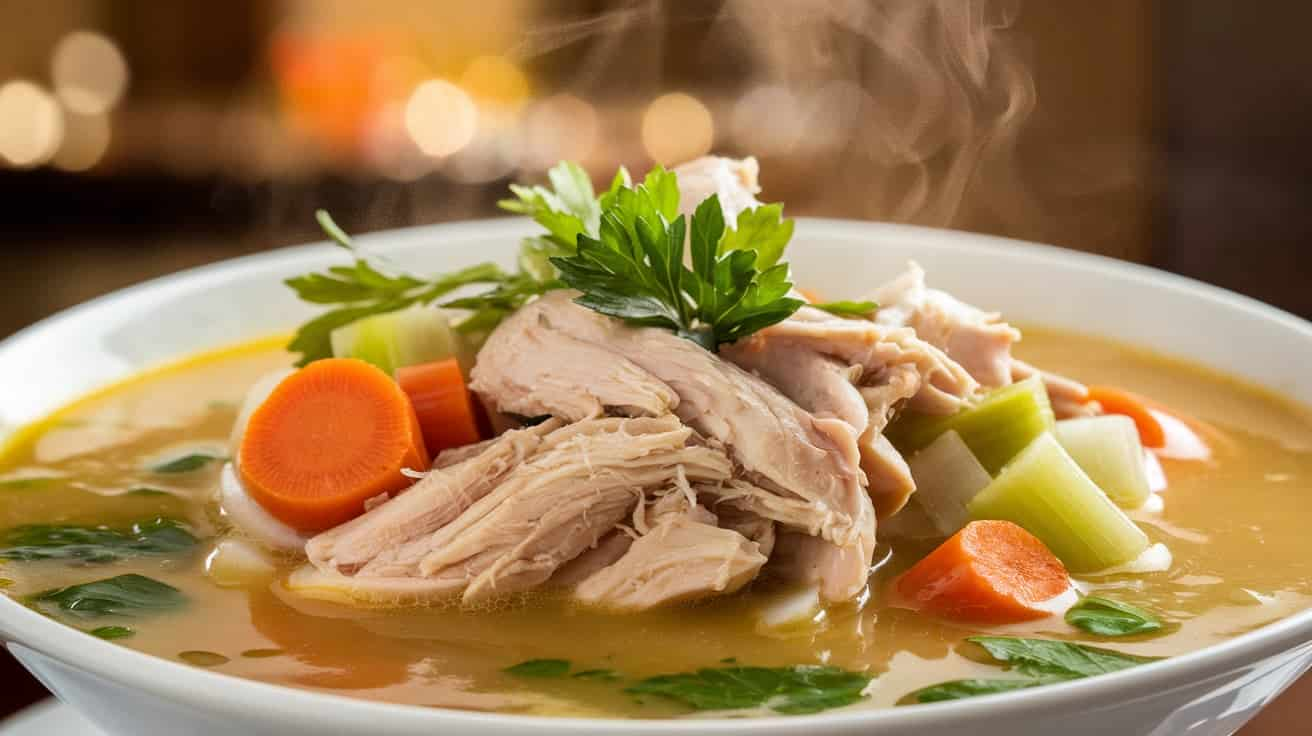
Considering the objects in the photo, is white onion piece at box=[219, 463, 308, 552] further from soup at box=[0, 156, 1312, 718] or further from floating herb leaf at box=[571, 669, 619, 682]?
floating herb leaf at box=[571, 669, 619, 682]

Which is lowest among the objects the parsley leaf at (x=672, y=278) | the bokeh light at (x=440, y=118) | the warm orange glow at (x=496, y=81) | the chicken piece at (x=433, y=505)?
the chicken piece at (x=433, y=505)

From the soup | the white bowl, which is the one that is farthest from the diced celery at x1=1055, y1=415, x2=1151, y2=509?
the white bowl

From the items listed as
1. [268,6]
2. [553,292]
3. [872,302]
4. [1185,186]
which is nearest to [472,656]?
[553,292]

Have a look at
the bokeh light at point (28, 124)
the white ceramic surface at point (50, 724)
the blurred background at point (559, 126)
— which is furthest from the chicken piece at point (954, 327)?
the bokeh light at point (28, 124)

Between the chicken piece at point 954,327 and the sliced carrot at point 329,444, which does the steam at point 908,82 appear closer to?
the chicken piece at point 954,327

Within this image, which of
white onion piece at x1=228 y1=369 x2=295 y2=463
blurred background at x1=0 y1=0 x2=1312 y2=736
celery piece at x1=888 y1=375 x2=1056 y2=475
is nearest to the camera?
celery piece at x1=888 y1=375 x2=1056 y2=475

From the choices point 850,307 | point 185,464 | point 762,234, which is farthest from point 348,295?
point 850,307
